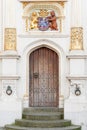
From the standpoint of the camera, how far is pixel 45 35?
17.9m

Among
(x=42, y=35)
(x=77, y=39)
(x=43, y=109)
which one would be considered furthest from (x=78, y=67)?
(x=43, y=109)

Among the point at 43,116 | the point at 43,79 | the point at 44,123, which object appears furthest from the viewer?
the point at 43,79

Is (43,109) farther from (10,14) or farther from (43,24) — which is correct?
(10,14)

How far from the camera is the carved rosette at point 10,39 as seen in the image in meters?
17.7

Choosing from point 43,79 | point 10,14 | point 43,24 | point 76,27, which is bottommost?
point 43,79

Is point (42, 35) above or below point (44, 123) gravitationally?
above

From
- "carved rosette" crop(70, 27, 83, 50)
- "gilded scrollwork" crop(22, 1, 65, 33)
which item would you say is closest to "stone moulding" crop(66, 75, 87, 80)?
"carved rosette" crop(70, 27, 83, 50)

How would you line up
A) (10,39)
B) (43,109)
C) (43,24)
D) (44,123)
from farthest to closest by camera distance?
(43,24) → (43,109) → (10,39) → (44,123)

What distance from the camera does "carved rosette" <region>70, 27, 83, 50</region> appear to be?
57.6 ft

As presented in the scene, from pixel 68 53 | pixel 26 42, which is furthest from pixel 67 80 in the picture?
pixel 26 42

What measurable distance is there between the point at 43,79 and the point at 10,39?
78.3 inches

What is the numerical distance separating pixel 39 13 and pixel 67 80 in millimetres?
2744

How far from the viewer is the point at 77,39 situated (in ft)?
57.7

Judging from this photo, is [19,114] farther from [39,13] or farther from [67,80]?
[39,13]
